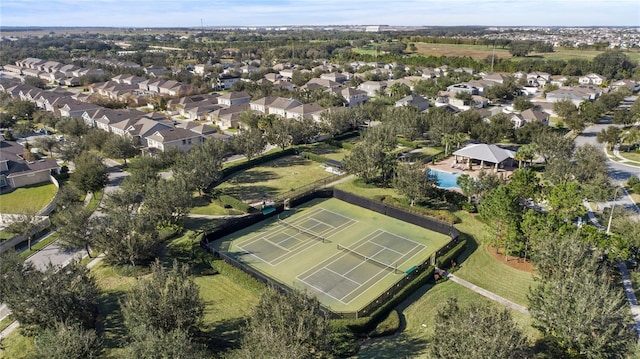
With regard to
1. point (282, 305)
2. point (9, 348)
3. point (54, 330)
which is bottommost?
point (9, 348)

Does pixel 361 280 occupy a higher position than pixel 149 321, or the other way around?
pixel 149 321

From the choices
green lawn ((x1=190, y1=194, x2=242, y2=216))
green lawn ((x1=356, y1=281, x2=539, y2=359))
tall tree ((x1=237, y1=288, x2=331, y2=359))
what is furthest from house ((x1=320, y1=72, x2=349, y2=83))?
tall tree ((x1=237, y1=288, x2=331, y2=359))

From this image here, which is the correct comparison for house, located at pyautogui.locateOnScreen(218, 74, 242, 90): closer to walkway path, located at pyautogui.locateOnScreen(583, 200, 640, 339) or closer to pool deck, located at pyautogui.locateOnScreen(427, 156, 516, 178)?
pool deck, located at pyautogui.locateOnScreen(427, 156, 516, 178)

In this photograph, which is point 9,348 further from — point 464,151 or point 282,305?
point 464,151

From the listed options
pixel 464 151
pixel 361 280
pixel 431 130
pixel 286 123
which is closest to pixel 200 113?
pixel 286 123

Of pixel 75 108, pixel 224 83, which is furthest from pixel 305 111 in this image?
pixel 224 83

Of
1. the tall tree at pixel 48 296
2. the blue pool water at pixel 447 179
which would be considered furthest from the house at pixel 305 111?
the tall tree at pixel 48 296

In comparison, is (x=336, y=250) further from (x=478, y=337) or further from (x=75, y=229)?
(x=75, y=229)
